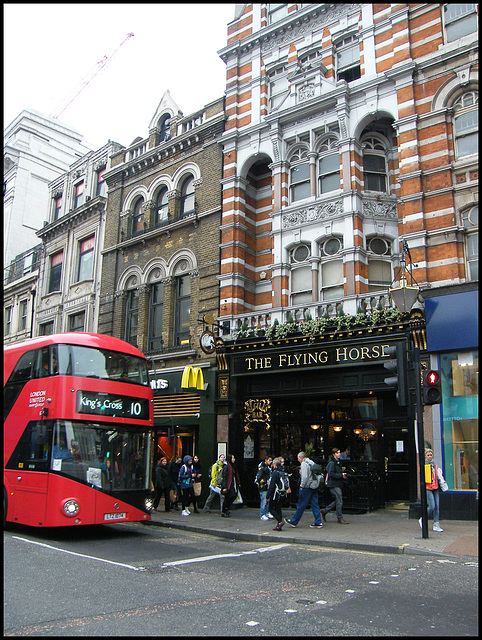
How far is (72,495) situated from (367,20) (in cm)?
1717

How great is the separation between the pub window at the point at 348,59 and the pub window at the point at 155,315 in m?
10.5

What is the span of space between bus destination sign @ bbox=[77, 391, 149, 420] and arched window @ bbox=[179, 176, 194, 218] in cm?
1075

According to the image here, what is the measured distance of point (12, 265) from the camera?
113 feet

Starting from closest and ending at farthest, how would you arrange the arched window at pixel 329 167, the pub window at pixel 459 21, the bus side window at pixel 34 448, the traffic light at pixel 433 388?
the traffic light at pixel 433 388 < the bus side window at pixel 34 448 < the pub window at pixel 459 21 < the arched window at pixel 329 167

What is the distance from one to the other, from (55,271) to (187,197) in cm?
1054

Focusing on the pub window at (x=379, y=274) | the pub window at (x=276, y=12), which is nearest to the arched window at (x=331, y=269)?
the pub window at (x=379, y=274)

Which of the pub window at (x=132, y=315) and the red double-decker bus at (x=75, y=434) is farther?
the pub window at (x=132, y=315)

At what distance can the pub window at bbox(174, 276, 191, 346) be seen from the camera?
2061 centimetres

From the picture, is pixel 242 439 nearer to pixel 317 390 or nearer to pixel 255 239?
pixel 317 390

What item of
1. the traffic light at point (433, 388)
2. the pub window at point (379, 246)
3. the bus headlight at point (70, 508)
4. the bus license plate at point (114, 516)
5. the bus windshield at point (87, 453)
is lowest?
the bus license plate at point (114, 516)

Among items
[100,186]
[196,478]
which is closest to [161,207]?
[100,186]

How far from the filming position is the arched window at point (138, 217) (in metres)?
23.8

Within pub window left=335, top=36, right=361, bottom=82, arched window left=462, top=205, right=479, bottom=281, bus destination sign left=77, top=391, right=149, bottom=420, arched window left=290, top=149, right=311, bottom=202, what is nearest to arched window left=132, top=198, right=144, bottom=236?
arched window left=290, top=149, right=311, bottom=202

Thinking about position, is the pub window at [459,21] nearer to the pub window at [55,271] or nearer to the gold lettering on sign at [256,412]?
the gold lettering on sign at [256,412]
